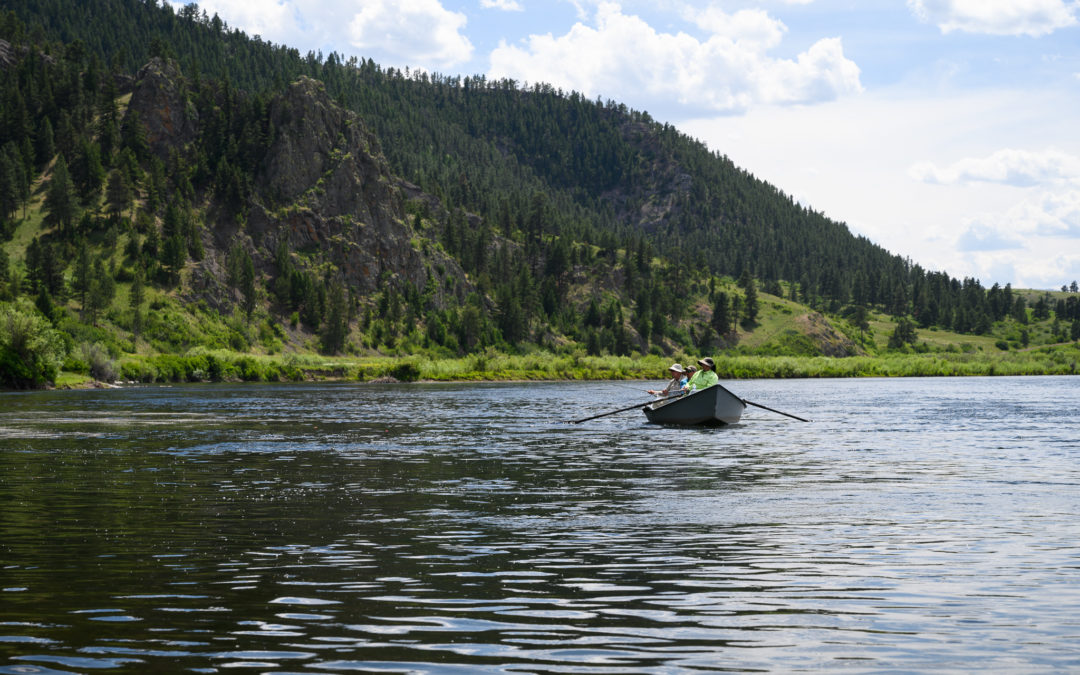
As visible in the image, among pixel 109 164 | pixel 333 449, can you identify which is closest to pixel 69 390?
pixel 333 449

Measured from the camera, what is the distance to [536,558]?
16.5m

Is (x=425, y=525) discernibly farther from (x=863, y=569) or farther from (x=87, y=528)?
(x=863, y=569)

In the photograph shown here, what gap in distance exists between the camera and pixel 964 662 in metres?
10.5

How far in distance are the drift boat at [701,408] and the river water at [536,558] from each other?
9613 mm

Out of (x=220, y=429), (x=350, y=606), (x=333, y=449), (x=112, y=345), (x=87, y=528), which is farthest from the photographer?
(x=112, y=345)

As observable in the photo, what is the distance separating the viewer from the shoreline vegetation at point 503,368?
119 m

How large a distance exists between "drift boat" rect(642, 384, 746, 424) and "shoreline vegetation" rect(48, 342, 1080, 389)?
224 feet

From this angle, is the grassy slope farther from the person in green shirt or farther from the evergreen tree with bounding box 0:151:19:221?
the person in green shirt

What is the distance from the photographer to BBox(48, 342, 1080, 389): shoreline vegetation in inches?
4702

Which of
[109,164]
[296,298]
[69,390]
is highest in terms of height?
[109,164]

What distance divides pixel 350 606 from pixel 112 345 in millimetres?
131224

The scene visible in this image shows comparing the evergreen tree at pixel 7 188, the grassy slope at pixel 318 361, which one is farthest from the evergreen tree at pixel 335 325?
the evergreen tree at pixel 7 188

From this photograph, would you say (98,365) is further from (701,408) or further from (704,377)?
(701,408)

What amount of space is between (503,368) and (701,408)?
9777cm
